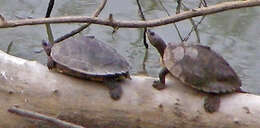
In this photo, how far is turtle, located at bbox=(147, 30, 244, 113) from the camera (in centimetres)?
343

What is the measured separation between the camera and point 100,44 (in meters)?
3.57

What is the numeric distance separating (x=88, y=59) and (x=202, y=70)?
23.0 inches

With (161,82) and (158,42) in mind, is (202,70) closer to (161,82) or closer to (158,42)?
(161,82)

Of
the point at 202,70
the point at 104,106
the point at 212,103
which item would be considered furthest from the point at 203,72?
the point at 104,106

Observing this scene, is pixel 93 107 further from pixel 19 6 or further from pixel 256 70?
pixel 19 6

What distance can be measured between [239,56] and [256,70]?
237 mm

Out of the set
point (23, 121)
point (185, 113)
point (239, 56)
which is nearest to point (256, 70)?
point (239, 56)

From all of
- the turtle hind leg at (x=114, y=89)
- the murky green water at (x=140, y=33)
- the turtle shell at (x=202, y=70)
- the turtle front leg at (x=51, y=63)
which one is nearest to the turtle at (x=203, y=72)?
the turtle shell at (x=202, y=70)

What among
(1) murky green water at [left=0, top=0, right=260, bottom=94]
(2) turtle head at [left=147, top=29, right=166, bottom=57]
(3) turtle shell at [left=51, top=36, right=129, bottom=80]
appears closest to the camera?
(3) turtle shell at [left=51, top=36, right=129, bottom=80]

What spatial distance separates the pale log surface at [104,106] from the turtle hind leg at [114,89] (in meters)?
0.02

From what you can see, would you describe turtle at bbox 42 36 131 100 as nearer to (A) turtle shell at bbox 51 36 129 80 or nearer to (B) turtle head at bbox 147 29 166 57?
(A) turtle shell at bbox 51 36 129 80

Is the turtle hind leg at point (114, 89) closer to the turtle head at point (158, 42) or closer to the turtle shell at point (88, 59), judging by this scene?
the turtle shell at point (88, 59)

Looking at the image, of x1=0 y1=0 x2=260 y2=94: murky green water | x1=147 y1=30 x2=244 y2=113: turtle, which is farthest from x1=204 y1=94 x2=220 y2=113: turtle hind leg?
x1=0 y1=0 x2=260 y2=94: murky green water

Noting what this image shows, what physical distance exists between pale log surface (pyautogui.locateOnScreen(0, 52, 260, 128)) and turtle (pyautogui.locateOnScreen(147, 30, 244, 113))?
6cm
